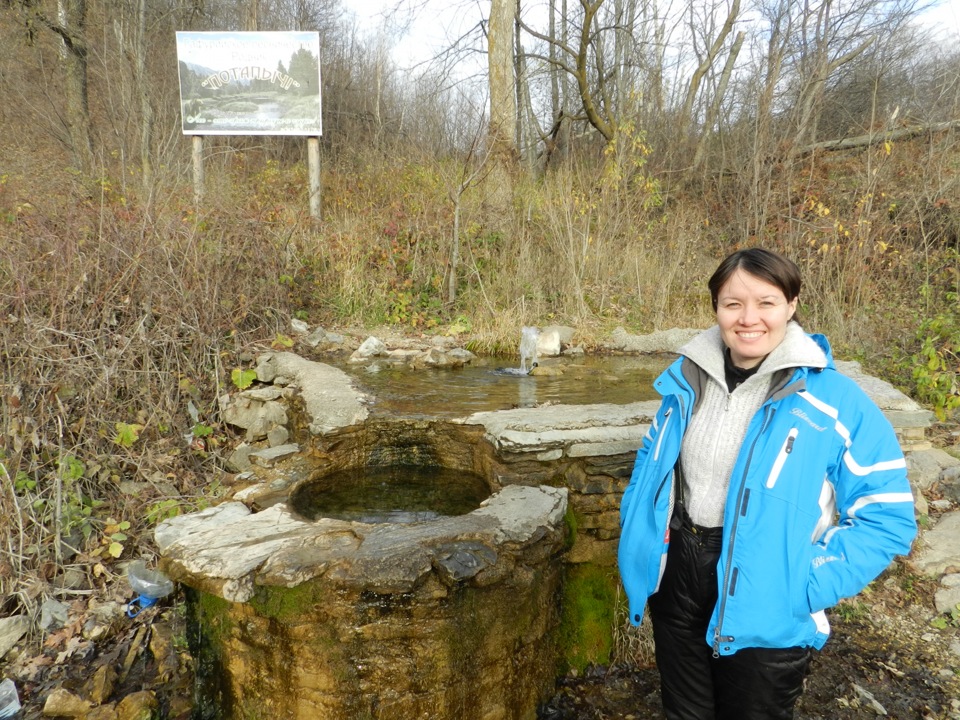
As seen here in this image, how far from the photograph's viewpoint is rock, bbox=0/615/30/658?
304 cm

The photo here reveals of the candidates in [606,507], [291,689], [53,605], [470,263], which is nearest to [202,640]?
[291,689]

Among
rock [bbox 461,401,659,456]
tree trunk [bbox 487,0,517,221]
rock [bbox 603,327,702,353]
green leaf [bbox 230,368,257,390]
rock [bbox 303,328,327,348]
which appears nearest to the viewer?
rock [bbox 461,401,659,456]

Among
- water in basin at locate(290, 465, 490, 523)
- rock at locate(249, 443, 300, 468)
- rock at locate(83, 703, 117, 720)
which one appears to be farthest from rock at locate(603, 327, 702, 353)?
rock at locate(83, 703, 117, 720)

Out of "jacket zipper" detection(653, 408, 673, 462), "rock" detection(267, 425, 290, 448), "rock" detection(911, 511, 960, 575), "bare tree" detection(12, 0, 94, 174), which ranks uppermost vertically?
"bare tree" detection(12, 0, 94, 174)

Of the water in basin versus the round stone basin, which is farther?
the water in basin

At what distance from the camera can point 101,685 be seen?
9.43 ft

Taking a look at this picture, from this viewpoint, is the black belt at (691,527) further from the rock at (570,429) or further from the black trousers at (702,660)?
the rock at (570,429)

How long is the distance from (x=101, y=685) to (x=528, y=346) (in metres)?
4.78

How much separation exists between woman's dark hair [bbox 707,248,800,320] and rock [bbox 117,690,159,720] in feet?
10.0

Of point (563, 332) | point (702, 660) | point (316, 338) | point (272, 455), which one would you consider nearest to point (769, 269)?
point (702, 660)

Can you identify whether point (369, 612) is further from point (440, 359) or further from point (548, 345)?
point (548, 345)

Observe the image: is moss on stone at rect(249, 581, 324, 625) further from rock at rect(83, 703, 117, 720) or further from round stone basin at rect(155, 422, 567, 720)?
rock at rect(83, 703, 117, 720)

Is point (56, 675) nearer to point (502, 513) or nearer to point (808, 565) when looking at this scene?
point (502, 513)

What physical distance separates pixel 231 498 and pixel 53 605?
3.60ft
